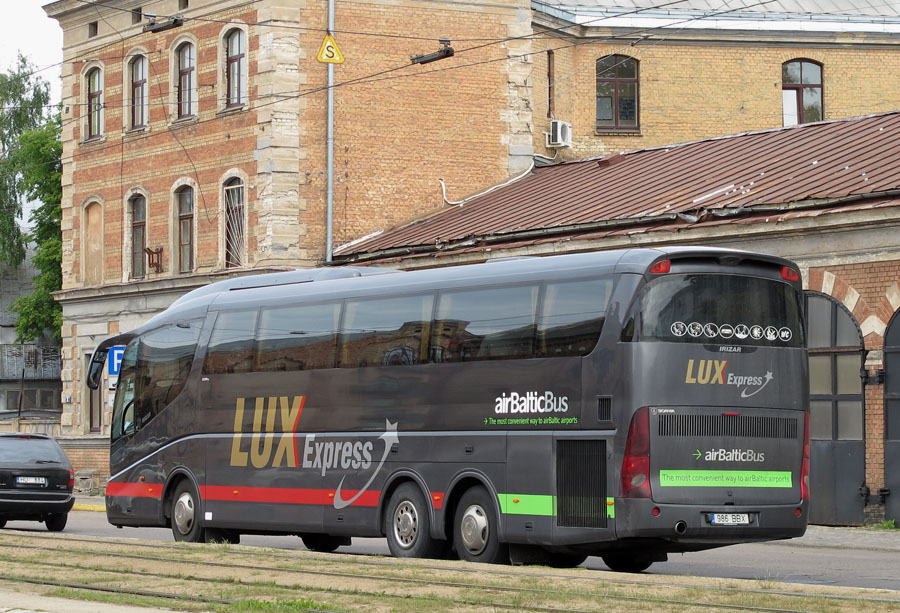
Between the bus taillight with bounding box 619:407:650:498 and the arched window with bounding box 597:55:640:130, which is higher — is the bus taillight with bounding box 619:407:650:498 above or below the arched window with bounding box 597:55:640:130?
below

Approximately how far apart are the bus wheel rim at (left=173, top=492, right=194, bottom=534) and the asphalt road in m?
1.09

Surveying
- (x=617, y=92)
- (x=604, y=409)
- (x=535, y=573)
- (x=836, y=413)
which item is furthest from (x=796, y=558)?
(x=617, y=92)

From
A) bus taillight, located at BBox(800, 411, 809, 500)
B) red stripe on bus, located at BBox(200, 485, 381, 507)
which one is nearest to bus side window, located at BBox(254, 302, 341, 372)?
red stripe on bus, located at BBox(200, 485, 381, 507)

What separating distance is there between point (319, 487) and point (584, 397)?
4.68m

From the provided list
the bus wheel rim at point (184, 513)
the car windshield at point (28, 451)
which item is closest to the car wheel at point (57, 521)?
the car windshield at point (28, 451)

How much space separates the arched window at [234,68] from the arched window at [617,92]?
9710 millimetres

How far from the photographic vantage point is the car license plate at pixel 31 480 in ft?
80.0

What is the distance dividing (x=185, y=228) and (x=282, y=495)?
18.7 metres

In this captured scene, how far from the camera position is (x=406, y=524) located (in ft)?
56.6

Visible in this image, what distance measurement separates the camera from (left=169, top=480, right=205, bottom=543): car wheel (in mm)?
20391

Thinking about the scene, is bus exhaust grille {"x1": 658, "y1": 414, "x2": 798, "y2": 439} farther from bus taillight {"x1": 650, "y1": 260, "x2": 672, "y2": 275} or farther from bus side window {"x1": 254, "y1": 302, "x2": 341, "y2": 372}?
bus side window {"x1": 254, "y1": 302, "x2": 341, "y2": 372}

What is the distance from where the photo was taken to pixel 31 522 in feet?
92.8

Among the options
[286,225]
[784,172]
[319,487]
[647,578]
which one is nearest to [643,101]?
[286,225]

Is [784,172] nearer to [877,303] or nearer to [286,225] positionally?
[877,303]
